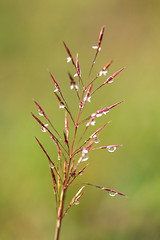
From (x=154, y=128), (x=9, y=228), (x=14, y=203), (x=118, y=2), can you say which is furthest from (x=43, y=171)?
(x=118, y=2)

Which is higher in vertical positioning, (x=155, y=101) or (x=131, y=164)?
(x=155, y=101)

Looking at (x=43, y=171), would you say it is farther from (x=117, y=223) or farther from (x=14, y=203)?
(x=117, y=223)

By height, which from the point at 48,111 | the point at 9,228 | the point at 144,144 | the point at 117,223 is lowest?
the point at 117,223

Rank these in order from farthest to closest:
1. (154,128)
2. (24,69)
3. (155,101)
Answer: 1. (24,69)
2. (155,101)
3. (154,128)

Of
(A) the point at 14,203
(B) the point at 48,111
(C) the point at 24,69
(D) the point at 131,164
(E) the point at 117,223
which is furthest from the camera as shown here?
(C) the point at 24,69

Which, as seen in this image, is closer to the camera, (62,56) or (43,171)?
(43,171)

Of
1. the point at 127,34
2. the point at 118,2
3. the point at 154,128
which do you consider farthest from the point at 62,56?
the point at 154,128
